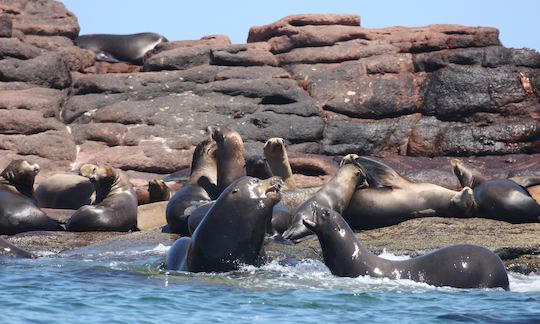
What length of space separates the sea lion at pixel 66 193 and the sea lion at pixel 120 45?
1032 centimetres

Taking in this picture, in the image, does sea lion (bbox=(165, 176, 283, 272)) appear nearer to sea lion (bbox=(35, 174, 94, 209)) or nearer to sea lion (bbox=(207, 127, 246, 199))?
sea lion (bbox=(207, 127, 246, 199))

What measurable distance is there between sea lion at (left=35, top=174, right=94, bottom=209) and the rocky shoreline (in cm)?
143

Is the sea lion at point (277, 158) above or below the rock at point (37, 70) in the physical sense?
below

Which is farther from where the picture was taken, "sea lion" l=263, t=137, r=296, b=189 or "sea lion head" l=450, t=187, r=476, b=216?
"sea lion" l=263, t=137, r=296, b=189

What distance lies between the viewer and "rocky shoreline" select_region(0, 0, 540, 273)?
71.2ft

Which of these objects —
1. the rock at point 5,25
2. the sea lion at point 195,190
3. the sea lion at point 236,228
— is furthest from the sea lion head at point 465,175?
the rock at point 5,25

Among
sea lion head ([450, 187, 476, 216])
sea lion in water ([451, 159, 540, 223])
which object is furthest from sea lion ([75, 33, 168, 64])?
sea lion in water ([451, 159, 540, 223])

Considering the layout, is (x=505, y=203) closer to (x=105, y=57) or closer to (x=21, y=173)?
(x=21, y=173)

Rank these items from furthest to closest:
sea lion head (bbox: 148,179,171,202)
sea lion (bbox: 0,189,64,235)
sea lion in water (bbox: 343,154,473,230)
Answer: sea lion head (bbox: 148,179,171,202)
sea lion (bbox: 0,189,64,235)
sea lion in water (bbox: 343,154,473,230)

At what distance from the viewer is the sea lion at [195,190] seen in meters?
14.6

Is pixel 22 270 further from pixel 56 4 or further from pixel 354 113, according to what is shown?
pixel 56 4

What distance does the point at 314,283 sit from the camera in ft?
32.4

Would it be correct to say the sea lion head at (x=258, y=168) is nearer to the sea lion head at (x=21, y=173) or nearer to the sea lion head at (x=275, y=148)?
the sea lion head at (x=275, y=148)

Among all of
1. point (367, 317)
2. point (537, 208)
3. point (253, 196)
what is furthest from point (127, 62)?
point (367, 317)
